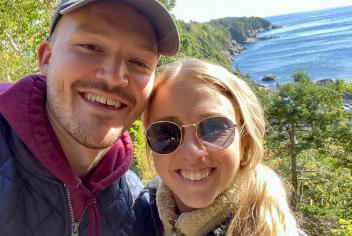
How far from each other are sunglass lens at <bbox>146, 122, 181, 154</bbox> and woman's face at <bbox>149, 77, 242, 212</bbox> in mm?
30

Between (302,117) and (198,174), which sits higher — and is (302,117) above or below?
below

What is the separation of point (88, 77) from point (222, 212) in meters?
0.98

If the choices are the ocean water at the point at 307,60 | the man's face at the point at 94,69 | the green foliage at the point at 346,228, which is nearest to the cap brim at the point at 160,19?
the man's face at the point at 94,69

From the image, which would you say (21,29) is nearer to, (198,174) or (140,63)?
(140,63)

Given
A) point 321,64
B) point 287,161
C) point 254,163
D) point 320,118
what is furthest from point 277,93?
point 321,64

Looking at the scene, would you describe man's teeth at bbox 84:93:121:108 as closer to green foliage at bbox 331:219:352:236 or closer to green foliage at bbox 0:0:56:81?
green foliage at bbox 331:219:352:236

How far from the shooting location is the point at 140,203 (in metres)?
2.21

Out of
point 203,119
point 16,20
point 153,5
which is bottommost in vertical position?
point 203,119

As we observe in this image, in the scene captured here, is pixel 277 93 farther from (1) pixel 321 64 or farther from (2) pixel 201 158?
(1) pixel 321 64

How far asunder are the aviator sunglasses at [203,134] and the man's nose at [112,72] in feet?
1.01

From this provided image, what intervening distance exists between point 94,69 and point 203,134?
649 mm

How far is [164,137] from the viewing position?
196 cm

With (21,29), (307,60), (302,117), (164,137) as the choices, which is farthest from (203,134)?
(307,60)

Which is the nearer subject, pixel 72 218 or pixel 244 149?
pixel 72 218
